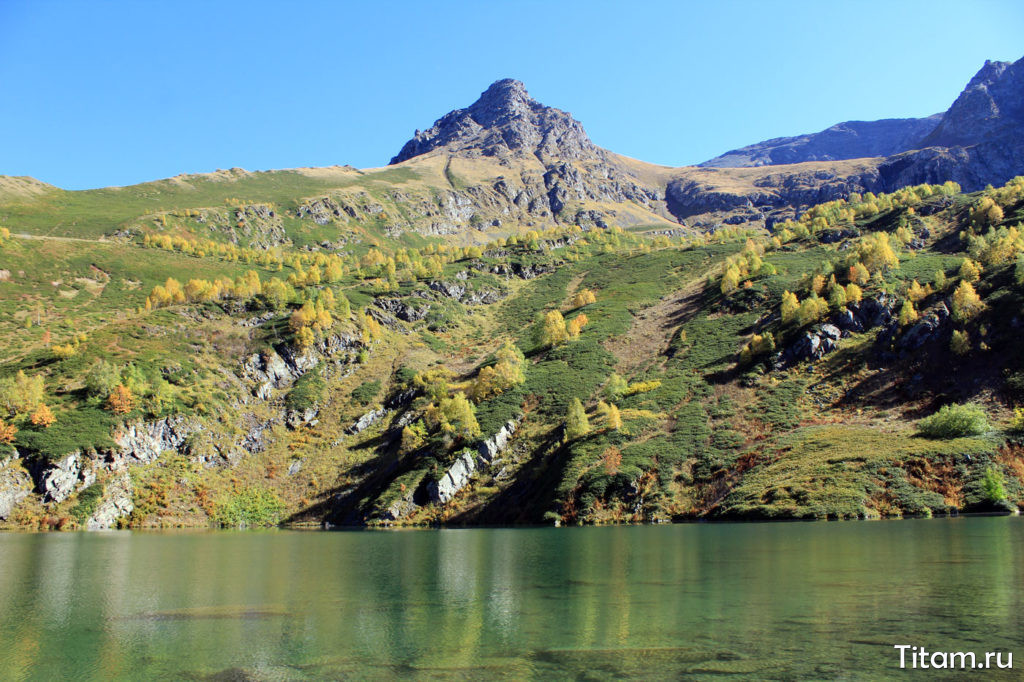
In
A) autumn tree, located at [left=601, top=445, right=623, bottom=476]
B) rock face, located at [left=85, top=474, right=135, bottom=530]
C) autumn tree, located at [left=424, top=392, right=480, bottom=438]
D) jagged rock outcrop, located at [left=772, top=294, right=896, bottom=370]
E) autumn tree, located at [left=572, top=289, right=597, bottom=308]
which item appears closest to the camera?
rock face, located at [left=85, top=474, right=135, bottom=530]

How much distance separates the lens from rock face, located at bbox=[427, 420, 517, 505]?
83.5m

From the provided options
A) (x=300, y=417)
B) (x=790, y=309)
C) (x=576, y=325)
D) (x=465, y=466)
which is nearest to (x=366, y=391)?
(x=300, y=417)

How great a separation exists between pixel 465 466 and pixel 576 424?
18.3m

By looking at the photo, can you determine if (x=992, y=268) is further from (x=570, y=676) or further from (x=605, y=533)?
(x=570, y=676)

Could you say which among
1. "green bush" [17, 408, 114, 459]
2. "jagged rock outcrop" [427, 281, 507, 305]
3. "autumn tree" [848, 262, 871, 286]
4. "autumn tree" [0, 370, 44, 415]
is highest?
"jagged rock outcrop" [427, 281, 507, 305]

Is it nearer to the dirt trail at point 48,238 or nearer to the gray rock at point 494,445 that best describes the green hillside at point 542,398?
the gray rock at point 494,445

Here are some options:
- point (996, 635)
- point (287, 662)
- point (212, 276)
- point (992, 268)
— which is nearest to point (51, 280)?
point (212, 276)

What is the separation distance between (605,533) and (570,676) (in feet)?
139

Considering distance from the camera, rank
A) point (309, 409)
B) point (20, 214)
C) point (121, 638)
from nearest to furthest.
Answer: point (121, 638) → point (309, 409) → point (20, 214)

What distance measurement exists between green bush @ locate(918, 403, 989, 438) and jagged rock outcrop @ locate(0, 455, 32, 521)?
11302 cm

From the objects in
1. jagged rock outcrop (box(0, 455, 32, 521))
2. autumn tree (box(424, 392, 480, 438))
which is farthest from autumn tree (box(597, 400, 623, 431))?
jagged rock outcrop (box(0, 455, 32, 521))

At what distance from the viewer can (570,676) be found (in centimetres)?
1355

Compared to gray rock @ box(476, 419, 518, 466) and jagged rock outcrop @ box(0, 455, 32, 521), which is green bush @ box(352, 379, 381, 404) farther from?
jagged rock outcrop @ box(0, 455, 32, 521)

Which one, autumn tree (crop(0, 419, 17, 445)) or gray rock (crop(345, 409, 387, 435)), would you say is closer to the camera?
autumn tree (crop(0, 419, 17, 445))
